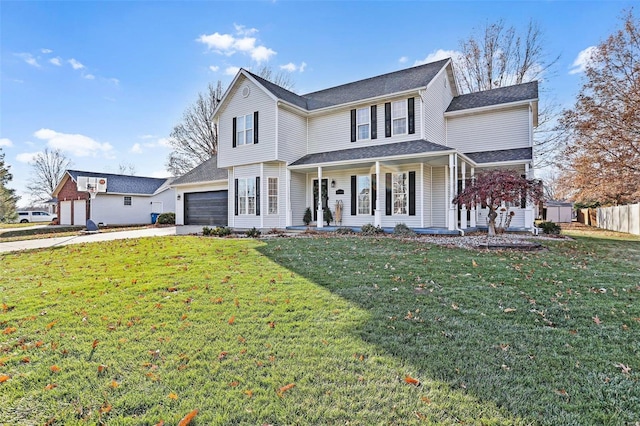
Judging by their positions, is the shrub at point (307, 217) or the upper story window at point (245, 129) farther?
the shrub at point (307, 217)

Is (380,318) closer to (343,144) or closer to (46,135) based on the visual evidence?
(343,144)

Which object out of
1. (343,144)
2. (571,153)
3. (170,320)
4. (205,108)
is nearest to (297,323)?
(170,320)

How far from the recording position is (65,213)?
2881cm

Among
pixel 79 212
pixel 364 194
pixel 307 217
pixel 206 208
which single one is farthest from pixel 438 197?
pixel 79 212

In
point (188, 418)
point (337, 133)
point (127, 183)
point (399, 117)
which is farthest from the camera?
point (127, 183)

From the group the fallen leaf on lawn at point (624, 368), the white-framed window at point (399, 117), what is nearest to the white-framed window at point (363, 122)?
the white-framed window at point (399, 117)

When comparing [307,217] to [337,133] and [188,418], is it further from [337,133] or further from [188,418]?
[188,418]

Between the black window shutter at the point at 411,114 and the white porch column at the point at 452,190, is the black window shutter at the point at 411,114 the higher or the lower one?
the higher one

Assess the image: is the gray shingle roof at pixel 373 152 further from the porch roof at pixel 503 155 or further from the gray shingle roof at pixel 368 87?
the porch roof at pixel 503 155

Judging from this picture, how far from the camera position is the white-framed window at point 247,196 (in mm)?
15992

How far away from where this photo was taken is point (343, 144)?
51.9 feet

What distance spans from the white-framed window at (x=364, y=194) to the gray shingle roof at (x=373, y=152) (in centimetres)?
125

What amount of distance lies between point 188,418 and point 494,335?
3.07 metres

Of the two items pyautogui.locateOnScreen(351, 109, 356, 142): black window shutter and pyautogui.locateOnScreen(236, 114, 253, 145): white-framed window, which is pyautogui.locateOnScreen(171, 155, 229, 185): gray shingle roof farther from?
pyautogui.locateOnScreen(351, 109, 356, 142): black window shutter
